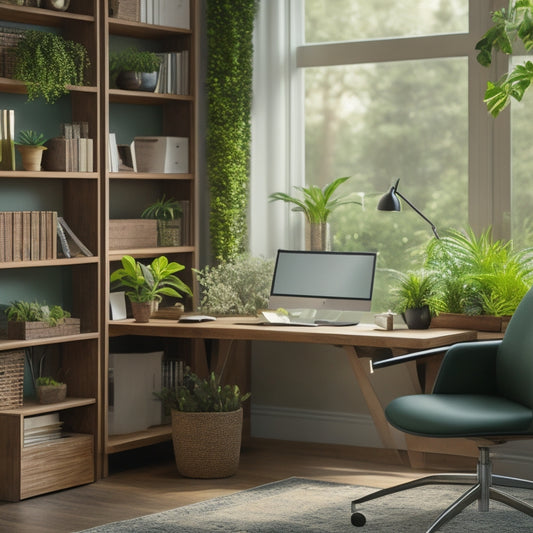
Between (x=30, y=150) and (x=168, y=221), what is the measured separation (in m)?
0.96

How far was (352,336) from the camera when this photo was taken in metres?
4.61

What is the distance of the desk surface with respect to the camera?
4531mm

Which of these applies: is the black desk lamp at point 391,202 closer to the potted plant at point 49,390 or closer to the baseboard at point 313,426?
the baseboard at point 313,426

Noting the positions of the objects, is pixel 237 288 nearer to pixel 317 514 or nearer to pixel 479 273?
pixel 479 273

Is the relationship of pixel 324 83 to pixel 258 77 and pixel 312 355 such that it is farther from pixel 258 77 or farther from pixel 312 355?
pixel 312 355

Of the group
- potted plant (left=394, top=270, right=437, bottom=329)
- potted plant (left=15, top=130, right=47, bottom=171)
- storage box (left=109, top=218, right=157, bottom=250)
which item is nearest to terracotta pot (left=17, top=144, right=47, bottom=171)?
potted plant (left=15, top=130, right=47, bottom=171)

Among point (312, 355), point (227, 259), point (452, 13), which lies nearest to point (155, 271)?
point (227, 259)

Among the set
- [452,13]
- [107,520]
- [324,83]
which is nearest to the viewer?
[107,520]

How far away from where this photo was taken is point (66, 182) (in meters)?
5.03

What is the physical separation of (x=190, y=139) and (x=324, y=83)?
76 cm

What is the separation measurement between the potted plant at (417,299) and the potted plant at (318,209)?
595 millimetres

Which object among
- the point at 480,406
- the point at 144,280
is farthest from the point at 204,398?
the point at 480,406

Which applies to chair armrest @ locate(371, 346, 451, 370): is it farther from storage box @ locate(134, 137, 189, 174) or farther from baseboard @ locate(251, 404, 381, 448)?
storage box @ locate(134, 137, 189, 174)

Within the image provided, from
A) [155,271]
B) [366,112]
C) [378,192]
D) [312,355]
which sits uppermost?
[366,112]
